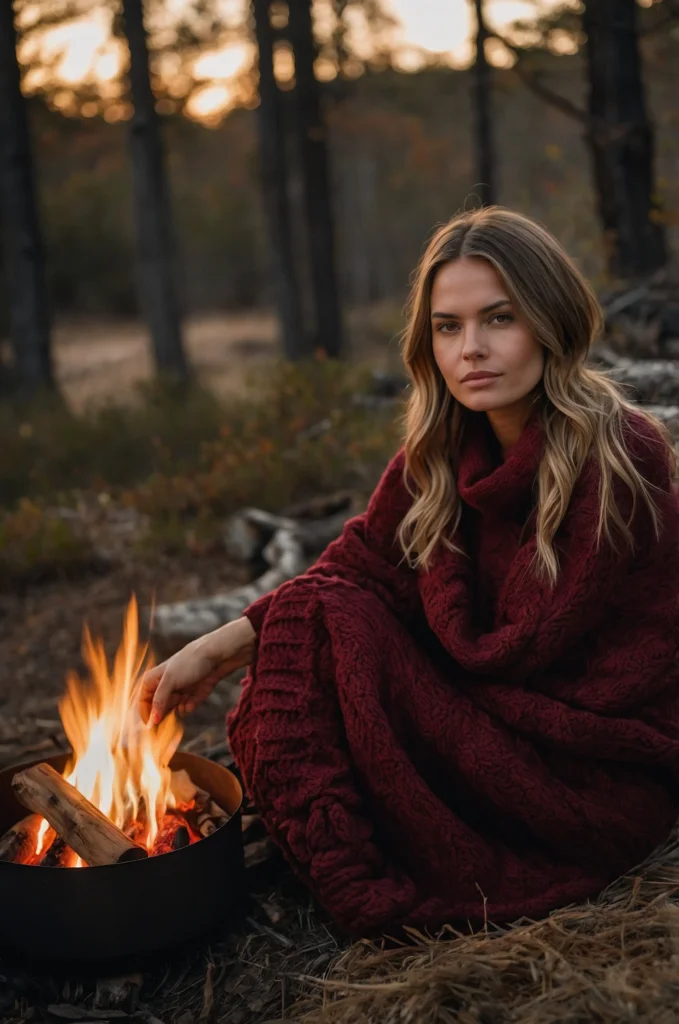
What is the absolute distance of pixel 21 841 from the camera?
2354 mm

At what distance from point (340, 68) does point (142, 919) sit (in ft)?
58.1

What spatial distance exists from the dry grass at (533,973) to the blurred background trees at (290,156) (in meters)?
2.22

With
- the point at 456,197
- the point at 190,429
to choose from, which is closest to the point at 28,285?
the point at 190,429

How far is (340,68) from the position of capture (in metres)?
17.4

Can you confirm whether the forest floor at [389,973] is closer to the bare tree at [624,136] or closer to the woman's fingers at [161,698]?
the woman's fingers at [161,698]

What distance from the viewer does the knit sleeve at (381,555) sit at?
2627 mm

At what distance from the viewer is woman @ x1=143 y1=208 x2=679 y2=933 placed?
7.22 ft

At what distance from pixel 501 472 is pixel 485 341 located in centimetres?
32

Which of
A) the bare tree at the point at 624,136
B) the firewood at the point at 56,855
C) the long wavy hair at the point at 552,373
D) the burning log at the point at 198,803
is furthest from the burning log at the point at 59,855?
the bare tree at the point at 624,136

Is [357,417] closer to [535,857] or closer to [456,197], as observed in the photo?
[535,857]

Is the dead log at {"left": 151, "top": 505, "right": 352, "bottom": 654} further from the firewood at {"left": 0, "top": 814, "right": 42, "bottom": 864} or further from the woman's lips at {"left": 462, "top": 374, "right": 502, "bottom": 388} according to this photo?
the woman's lips at {"left": 462, "top": 374, "right": 502, "bottom": 388}

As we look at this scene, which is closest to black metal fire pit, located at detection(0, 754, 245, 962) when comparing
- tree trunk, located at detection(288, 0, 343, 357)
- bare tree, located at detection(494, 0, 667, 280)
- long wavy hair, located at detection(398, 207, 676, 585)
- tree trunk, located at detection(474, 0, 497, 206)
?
long wavy hair, located at detection(398, 207, 676, 585)

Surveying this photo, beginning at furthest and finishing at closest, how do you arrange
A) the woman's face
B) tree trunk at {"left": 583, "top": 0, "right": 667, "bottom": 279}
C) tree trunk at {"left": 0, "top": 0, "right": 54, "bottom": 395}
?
tree trunk at {"left": 0, "top": 0, "right": 54, "bottom": 395} < tree trunk at {"left": 583, "top": 0, "right": 667, "bottom": 279} < the woman's face

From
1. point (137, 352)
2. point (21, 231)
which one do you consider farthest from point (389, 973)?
point (137, 352)
